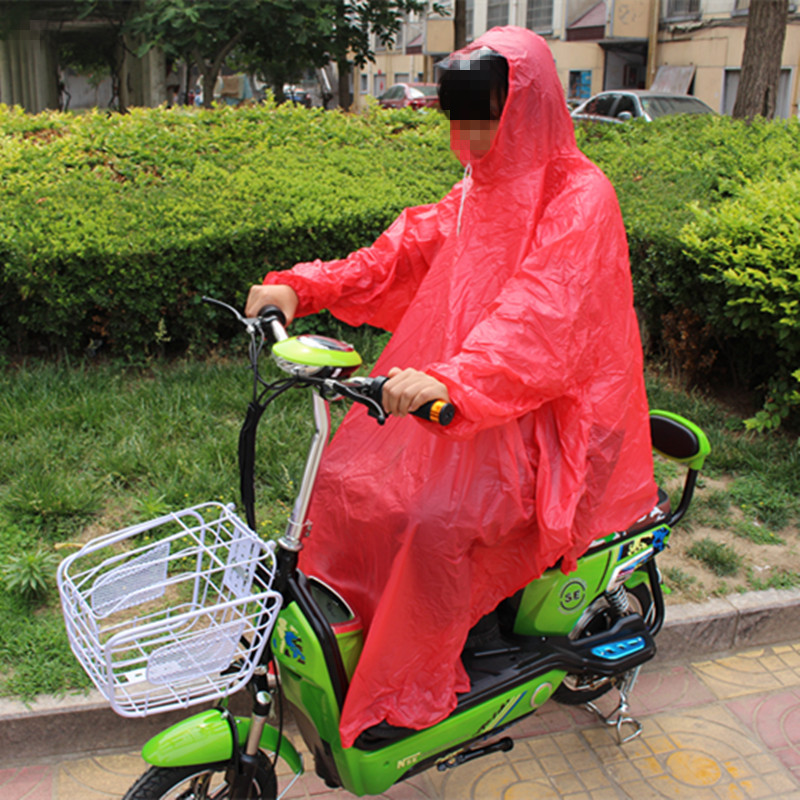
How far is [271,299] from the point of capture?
2.29m

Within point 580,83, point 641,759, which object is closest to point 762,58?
point 641,759

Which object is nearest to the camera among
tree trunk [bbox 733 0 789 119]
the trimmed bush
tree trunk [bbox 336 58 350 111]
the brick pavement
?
the brick pavement

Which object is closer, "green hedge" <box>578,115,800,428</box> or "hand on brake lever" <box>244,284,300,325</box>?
"hand on brake lever" <box>244,284,300,325</box>

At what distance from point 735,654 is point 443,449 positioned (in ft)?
6.39

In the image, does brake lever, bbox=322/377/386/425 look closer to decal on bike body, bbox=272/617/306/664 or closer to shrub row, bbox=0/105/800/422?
decal on bike body, bbox=272/617/306/664

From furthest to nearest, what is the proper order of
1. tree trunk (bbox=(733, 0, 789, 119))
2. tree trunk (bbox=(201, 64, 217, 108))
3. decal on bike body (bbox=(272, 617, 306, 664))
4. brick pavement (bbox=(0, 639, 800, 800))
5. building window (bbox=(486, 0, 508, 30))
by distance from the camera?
building window (bbox=(486, 0, 508, 30)) < tree trunk (bbox=(201, 64, 217, 108)) < tree trunk (bbox=(733, 0, 789, 119)) < brick pavement (bbox=(0, 639, 800, 800)) < decal on bike body (bbox=(272, 617, 306, 664))

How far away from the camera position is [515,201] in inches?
84.4

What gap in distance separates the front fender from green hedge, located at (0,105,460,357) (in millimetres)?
3055

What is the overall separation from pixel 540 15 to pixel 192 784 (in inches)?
1261

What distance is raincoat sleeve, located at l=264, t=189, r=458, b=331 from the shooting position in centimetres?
243

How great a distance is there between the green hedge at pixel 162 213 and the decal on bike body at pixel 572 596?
9.86ft

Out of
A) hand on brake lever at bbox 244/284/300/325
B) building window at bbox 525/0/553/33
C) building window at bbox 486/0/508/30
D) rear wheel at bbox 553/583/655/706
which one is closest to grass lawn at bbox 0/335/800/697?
rear wheel at bbox 553/583/655/706

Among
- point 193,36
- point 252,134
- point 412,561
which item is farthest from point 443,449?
point 193,36

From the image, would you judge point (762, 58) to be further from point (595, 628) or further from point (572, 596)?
point (572, 596)
